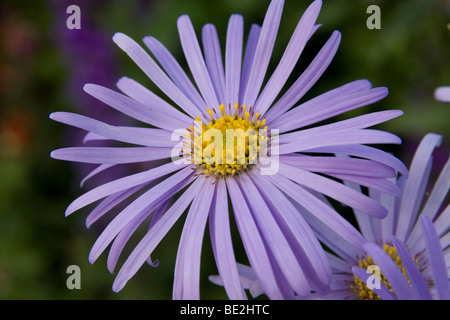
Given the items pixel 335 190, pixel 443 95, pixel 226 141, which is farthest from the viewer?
pixel 226 141

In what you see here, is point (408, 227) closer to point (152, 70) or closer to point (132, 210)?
point (132, 210)

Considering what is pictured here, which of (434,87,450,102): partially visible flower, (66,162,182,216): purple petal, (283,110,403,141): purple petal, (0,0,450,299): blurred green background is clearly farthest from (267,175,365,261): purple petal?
(0,0,450,299): blurred green background

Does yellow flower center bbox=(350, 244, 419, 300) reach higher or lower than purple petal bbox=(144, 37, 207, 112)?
lower

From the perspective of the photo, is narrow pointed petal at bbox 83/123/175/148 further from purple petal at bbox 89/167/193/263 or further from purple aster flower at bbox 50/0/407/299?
purple petal at bbox 89/167/193/263

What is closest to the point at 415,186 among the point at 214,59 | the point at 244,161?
the point at 244,161
